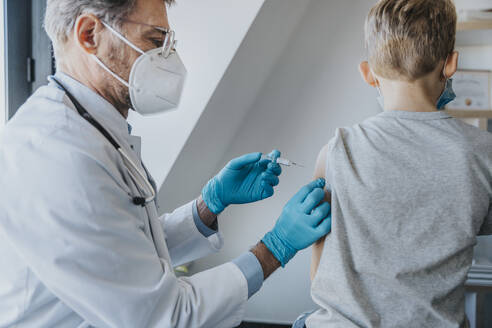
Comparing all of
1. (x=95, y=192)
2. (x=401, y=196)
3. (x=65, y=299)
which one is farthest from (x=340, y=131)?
(x=65, y=299)

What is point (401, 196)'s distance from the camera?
0.79m

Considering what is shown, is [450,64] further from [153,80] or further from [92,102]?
[92,102]

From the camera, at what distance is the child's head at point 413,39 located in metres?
0.84

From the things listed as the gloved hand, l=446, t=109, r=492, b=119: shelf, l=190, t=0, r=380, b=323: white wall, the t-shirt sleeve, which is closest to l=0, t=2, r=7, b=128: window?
the gloved hand

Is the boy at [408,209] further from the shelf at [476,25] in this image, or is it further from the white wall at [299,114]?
the white wall at [299,114]

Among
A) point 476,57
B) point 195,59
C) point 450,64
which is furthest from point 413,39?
point 476,57

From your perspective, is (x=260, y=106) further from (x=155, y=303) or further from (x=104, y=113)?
(x=155, y=303)

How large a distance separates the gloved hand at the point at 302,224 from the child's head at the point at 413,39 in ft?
1.03

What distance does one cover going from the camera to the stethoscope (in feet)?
2.90

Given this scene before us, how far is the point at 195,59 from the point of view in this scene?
5.29ft

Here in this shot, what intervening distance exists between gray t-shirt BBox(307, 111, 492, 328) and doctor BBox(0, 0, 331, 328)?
A: 138 millimetres

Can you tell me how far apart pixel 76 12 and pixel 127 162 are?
0.38 meters

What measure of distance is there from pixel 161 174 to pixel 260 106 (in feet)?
2.82

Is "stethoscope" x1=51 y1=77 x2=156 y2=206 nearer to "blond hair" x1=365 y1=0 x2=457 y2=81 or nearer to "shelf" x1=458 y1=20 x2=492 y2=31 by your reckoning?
"blond hair" x1=365 y1=0 x2=457 y2=81
